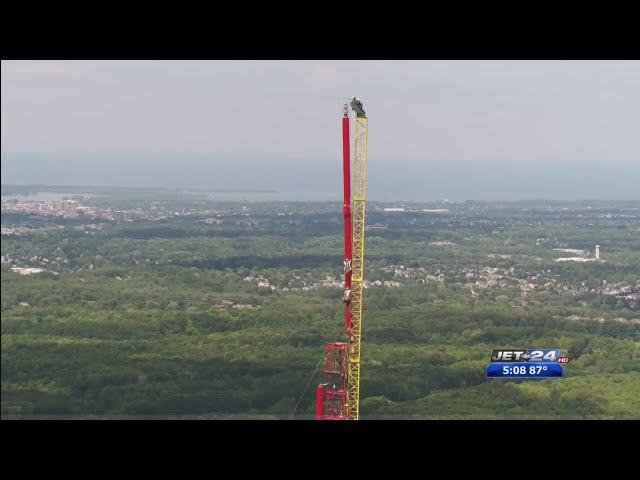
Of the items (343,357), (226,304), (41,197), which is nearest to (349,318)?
(343,357)

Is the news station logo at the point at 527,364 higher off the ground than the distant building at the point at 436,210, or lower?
lower

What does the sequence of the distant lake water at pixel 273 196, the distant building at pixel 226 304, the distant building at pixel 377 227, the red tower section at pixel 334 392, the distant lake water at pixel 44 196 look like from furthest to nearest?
the distant lake water at pixel 273 196
the distant building at pixel 377 227
the distant lake water at pixel 44 196
the distant building at pixel 226 304
the red tower section at pixel 334 392

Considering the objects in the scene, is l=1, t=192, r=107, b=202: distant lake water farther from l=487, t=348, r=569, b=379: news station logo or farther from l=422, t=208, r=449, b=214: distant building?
l=487, t=348, r=569, b=379: news station logo

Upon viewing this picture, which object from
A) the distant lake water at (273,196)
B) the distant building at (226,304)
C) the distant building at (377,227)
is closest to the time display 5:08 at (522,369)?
the distant building at (226,304)

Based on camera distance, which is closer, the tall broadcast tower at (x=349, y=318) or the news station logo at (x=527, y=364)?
the tall broadcast tower at (x=349, y=318)

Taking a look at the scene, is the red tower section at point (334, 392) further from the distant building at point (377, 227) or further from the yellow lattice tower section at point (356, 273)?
the distant building at point (377, 227)

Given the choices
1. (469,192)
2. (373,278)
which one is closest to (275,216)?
(373,278)

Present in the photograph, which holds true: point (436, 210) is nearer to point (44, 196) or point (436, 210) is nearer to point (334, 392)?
point (44, 196)
